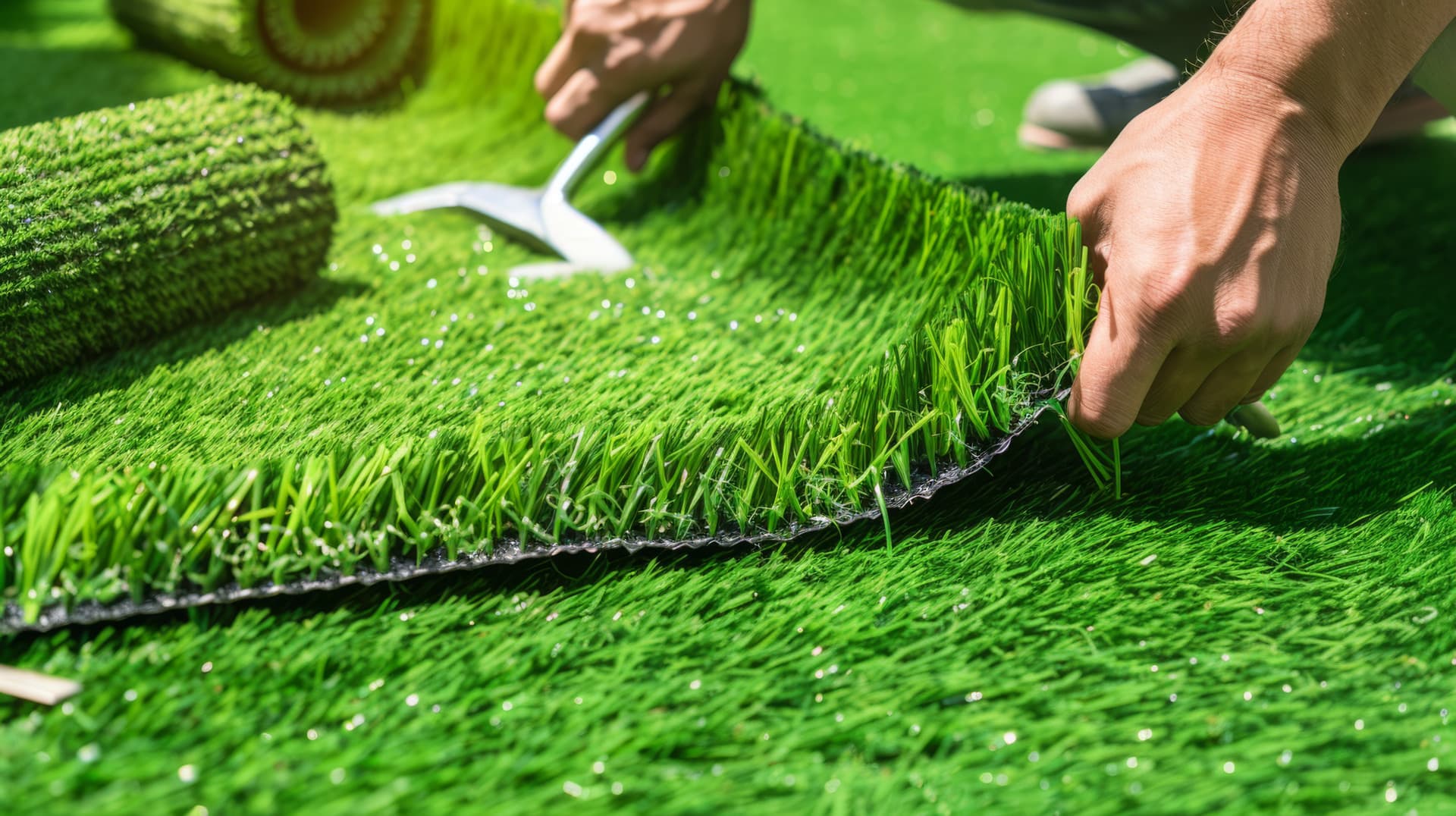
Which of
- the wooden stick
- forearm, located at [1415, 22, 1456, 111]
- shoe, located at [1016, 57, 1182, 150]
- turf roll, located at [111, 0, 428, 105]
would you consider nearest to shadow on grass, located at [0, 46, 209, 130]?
turf roll, located at [111, 0, 428, 105]

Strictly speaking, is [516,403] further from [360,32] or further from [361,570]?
[360,32]

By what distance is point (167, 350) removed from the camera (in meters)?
1.22

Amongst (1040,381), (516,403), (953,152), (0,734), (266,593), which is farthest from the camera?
(953,152)

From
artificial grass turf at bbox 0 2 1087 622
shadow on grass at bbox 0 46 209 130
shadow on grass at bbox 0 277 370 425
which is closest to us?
artificial grass turf at bbox 0 2 1087 622

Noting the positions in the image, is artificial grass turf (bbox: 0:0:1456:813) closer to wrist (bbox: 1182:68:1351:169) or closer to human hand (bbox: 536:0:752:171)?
wrist (bbox: 1182:68:1351:169)

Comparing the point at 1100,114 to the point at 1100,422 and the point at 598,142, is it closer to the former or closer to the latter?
the point at 598,142

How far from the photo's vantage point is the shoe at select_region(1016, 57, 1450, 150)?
6.68 ft

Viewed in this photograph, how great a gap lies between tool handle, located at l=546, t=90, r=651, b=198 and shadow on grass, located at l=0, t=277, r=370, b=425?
15.6 inches

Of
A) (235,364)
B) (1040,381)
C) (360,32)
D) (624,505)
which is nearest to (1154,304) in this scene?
(1040,381)

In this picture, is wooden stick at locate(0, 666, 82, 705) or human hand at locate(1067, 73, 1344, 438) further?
human hand at locate(1067, 73, 1344, 438)

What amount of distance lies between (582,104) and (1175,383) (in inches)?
44.2

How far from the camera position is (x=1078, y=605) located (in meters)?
0.86

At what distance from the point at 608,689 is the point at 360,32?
6.47 ft

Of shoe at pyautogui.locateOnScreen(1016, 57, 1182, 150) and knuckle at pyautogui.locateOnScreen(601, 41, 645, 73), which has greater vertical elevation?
knuckle at pyautogui.locateOnScreen(601, 41, 645, 73)
